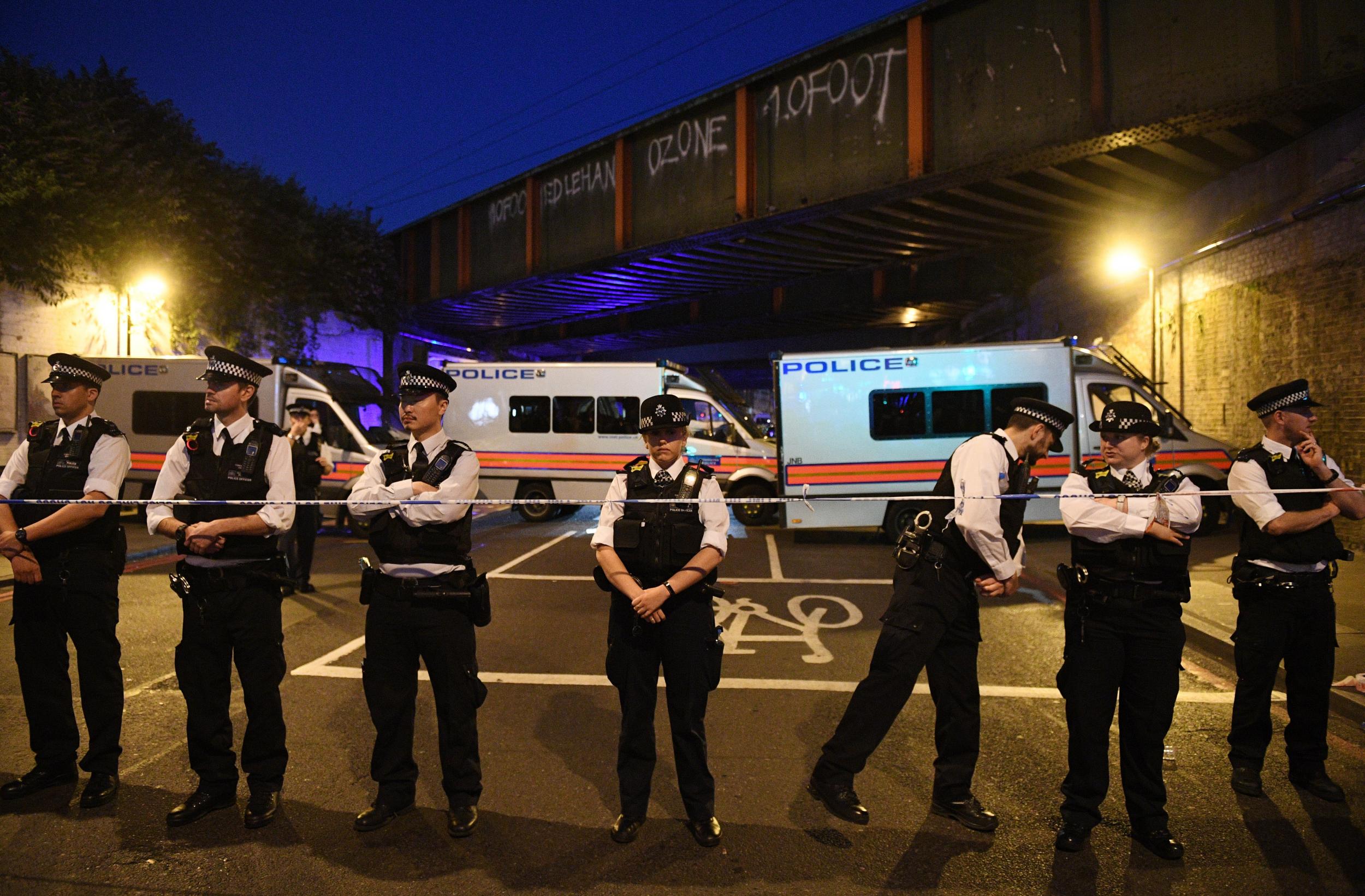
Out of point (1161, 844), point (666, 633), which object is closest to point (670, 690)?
point (666, 633)

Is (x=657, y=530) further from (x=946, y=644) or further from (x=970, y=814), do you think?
(x=970, y=814)

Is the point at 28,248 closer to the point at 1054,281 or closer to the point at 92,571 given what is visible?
the point at 92,571

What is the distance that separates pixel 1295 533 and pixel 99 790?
5655 millimetres

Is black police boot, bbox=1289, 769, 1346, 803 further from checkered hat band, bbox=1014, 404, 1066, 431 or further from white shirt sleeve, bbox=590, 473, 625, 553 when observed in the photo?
white shirt sleeve, bbox=590, 473, 625, 553

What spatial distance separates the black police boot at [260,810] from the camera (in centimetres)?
357

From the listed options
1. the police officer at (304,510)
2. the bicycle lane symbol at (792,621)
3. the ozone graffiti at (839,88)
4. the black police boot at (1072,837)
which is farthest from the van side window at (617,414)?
the black police boot at (1072,837)

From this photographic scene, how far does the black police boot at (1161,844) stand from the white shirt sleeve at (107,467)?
4720mm

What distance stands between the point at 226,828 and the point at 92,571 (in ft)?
4.48

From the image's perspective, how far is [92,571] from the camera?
3904 millimetres

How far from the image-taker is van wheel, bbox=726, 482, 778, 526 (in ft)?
45.9

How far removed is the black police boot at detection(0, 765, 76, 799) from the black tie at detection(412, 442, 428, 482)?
225 centimetres

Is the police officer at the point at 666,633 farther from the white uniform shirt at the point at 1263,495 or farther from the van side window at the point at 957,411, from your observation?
the van side window at the point at 957,411

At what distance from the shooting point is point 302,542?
8.48 m

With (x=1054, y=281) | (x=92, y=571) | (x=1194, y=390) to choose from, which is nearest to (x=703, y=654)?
(x=92, y=571)
